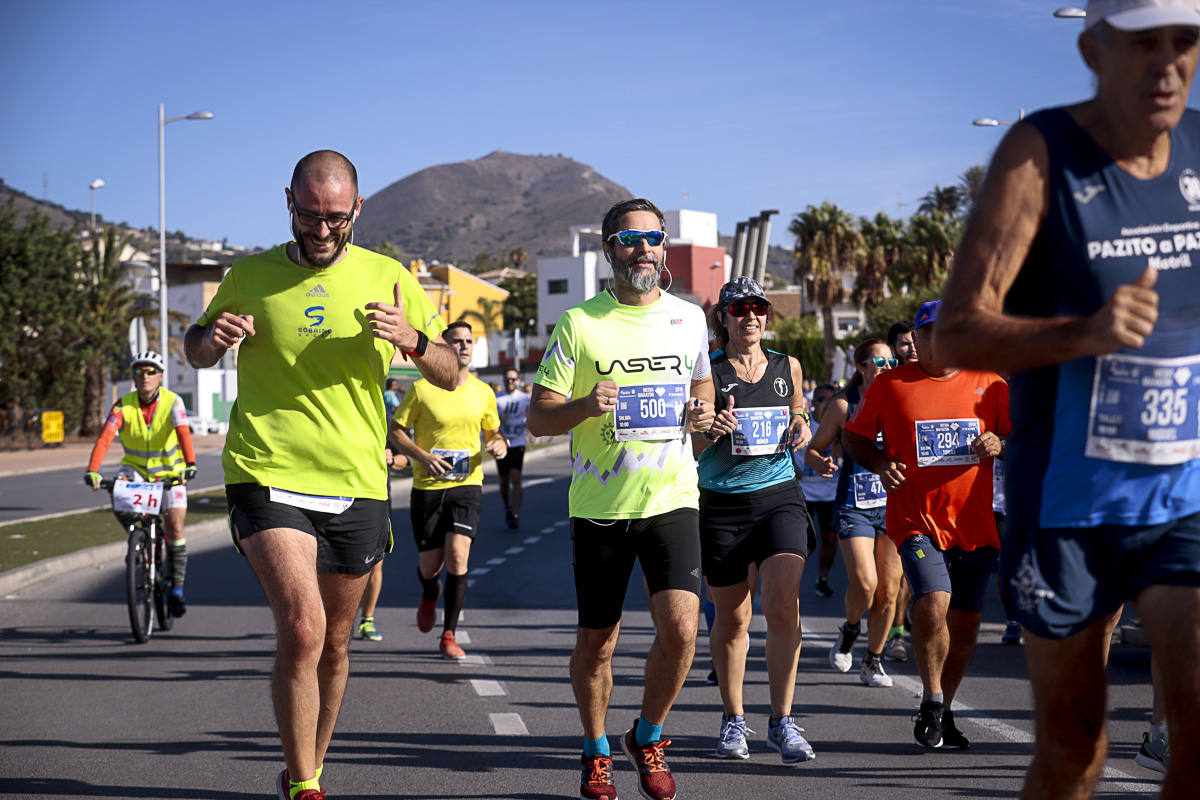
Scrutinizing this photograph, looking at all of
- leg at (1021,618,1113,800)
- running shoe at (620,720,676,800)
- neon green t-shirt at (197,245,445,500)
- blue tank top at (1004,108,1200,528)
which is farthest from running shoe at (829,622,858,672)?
blue tank top at (1004,108,1200,528)

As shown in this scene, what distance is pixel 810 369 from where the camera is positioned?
273ft

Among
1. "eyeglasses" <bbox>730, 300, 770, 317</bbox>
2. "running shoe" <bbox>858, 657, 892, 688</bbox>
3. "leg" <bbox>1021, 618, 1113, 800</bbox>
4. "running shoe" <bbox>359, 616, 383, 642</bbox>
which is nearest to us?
"leg" <bbox>1021, 618, 1113, 800</bbox>

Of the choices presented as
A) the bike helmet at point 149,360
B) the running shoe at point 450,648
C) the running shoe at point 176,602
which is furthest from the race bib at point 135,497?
the running shoe at point 450,648

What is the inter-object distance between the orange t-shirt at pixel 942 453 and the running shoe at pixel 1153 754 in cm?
112

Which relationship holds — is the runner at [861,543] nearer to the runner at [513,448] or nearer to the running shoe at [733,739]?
the running shoe at [733,739]

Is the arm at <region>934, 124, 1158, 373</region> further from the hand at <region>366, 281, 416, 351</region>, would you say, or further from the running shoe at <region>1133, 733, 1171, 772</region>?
the running shoe at <region>1133, 733, 1171, 772</region>

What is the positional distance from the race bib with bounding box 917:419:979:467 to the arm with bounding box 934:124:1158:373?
3931 mm

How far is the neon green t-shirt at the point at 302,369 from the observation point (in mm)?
5273

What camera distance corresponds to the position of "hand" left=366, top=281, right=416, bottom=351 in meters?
5.04

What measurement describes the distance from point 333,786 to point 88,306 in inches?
2111

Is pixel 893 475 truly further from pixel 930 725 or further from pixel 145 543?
pixel 145 543

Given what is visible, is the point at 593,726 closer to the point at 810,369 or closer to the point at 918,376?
the point at 918,376

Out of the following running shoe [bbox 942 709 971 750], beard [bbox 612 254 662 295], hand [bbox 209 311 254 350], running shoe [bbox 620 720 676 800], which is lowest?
running shoe [bbox 942 709 971 750]

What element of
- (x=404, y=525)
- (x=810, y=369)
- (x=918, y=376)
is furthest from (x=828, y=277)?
(x=918, y=376)
